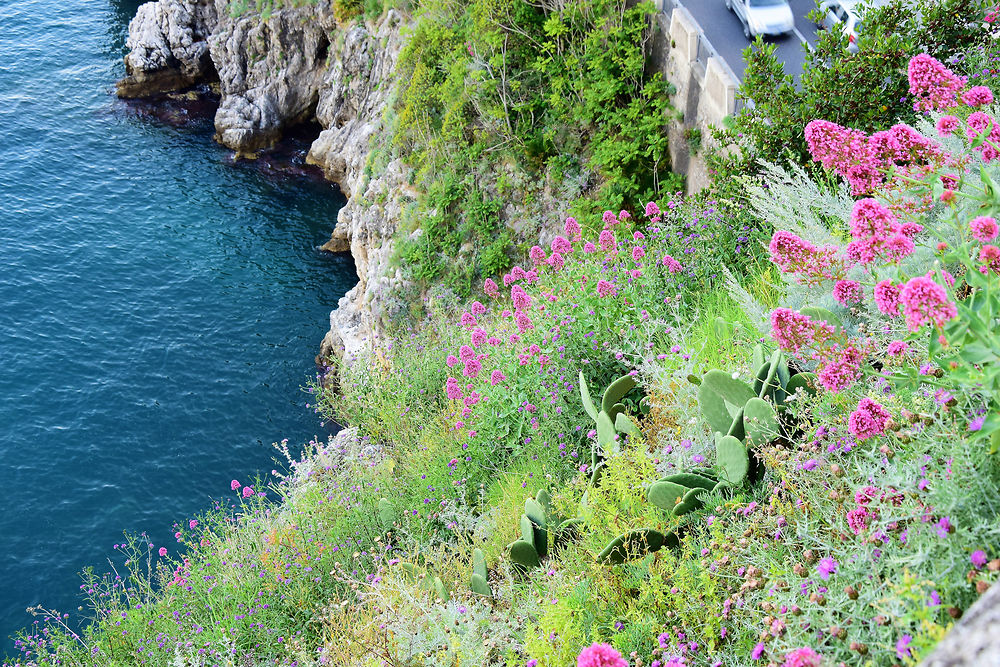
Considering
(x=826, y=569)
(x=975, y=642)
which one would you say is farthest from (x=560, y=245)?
(x=975, y=642)

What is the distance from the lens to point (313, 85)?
92.2ft

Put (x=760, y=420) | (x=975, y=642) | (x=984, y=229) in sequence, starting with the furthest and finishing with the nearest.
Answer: (x=760, y=420) < (x=984, y=229) < (x=975, y=642)

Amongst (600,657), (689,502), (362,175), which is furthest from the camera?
(362,175)

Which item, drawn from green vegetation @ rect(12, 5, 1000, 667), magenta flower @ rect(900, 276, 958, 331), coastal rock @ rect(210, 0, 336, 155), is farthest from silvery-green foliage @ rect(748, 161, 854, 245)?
coastal rock @ rect(210, 0, 336, 155)

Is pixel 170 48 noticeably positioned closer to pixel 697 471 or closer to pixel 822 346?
pixel 697 471

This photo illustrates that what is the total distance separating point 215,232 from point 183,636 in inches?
729

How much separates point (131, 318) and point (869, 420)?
21.0m

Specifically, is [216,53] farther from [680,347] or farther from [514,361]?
[680,347]

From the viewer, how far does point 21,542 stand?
15188 mm

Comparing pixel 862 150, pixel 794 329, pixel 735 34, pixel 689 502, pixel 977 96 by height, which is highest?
pixel 735 34

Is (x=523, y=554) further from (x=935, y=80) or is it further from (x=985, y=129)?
(x=935, y=80)

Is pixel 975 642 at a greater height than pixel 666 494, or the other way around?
pixel 975 642

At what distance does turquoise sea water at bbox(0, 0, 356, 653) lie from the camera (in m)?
16.0

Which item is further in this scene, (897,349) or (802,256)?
(802,256)
